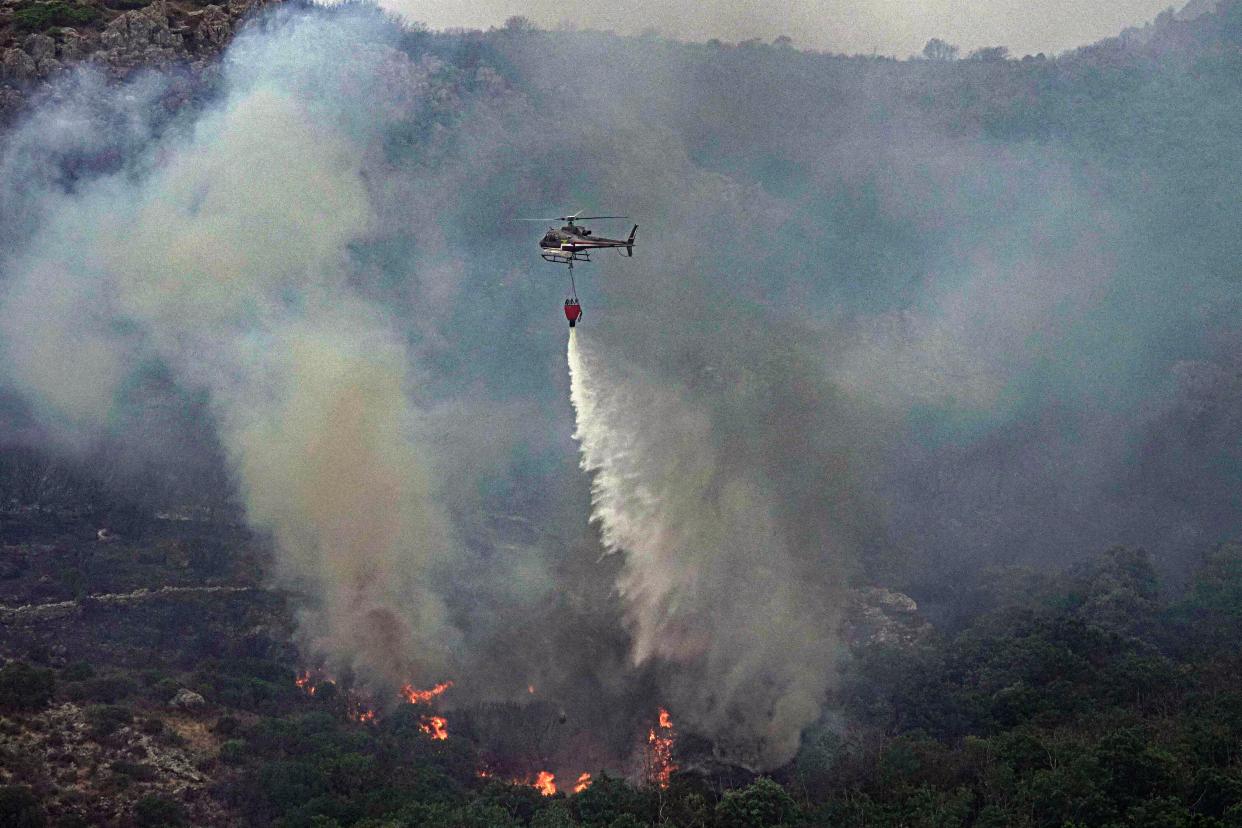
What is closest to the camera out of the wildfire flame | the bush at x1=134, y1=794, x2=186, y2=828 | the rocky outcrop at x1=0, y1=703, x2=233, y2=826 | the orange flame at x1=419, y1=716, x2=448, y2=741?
the bush at x1=134, y1=794, x2=186, y2=828

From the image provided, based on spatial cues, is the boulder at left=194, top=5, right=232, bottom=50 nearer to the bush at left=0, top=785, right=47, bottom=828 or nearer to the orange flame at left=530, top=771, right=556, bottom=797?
the orange flame at left=530, top=771, right=556, bottom=797

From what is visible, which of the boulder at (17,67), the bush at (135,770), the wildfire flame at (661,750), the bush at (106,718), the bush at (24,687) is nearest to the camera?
the bush at (135,770)

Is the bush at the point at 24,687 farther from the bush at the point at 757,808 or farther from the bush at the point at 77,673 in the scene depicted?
the bush at the point at 757,808

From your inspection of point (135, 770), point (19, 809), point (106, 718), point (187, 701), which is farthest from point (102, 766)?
point (187, 701)

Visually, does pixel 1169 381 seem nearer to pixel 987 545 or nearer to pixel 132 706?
pixel 987 545

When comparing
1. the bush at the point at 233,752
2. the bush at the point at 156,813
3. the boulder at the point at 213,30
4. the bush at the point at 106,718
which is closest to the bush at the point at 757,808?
the bush at the point at 233,752

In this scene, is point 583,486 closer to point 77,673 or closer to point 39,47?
point 77,673

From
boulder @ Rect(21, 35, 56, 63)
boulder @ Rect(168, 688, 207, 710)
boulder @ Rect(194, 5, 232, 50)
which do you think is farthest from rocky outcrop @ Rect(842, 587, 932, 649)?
boulder @ Rect(21, 35, 56, 63)
